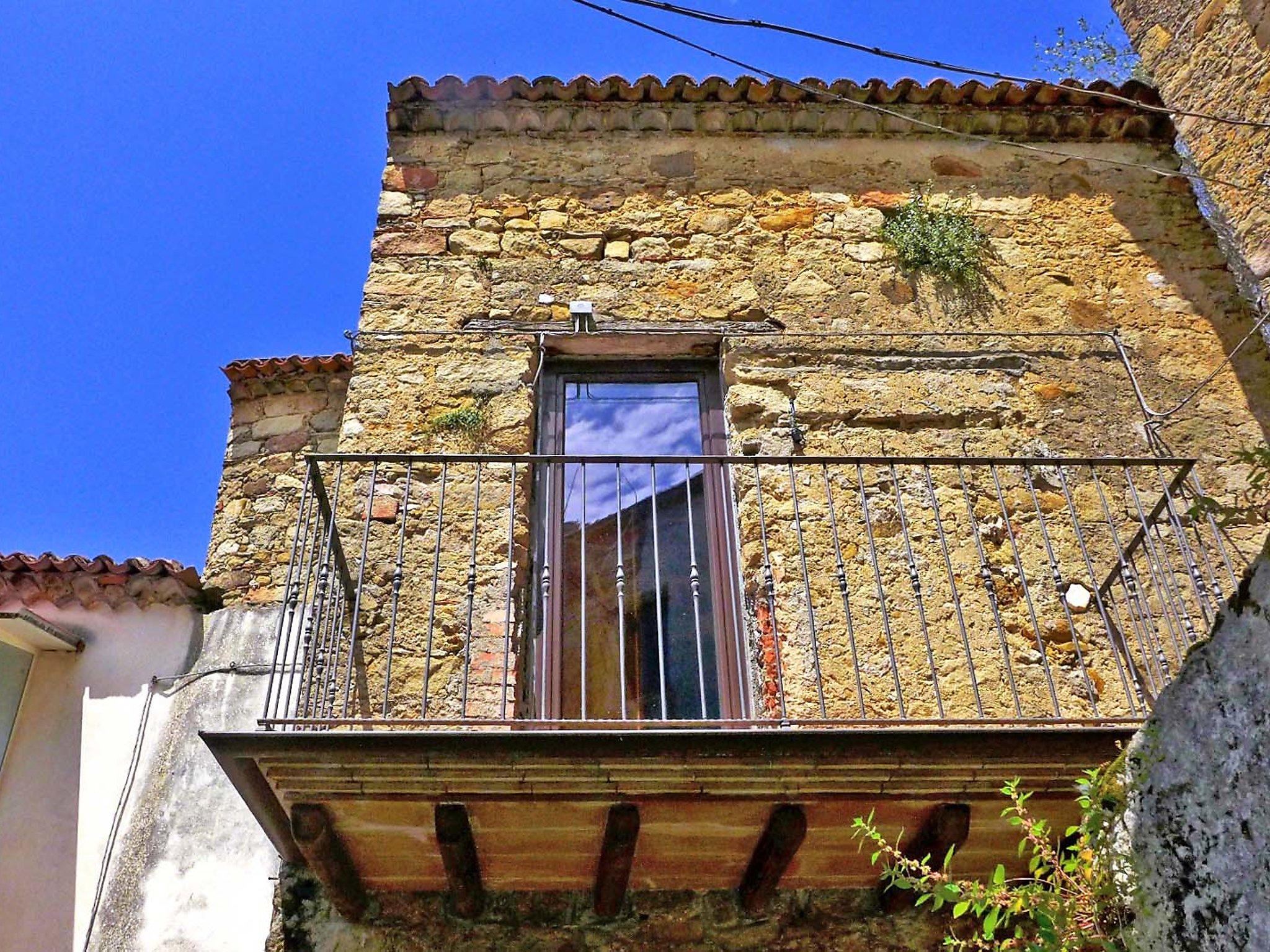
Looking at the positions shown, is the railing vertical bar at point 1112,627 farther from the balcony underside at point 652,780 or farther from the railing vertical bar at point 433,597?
the railing vertical bar at point 433,597

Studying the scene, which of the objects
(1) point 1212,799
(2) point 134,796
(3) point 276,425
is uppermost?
(3) point 276,425

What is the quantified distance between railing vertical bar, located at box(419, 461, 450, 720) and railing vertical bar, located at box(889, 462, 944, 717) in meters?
1.73

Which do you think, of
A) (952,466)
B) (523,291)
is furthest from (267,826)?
(952,466)

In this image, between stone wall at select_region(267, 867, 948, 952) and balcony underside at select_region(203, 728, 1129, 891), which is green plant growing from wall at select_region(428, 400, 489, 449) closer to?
balcony underside at select_region(203, 728, 1129, 891)

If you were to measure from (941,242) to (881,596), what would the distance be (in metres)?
2.68

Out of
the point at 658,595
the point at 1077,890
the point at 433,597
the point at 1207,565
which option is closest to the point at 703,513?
the point at 658,595

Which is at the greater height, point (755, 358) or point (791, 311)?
point (791, 311)

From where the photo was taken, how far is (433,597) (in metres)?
3.79

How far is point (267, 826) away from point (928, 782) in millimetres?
2290

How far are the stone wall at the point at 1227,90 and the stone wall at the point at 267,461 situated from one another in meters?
4.93

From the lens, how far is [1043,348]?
17.9 feet

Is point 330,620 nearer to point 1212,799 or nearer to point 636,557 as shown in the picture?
point 636,557

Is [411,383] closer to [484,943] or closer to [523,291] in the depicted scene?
[523,291]

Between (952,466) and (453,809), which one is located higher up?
(952,466)
